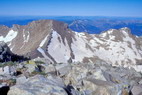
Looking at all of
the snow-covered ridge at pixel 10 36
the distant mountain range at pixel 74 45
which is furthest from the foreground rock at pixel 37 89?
the snow-covered ridge at pixel 10 36

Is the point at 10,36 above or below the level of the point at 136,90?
below

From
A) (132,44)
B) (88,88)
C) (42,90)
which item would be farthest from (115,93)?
(132,44)

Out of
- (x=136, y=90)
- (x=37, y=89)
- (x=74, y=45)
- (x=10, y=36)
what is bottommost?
(x=10, y=36)

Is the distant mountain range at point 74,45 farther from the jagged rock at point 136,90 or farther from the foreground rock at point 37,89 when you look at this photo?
the foreground rock at point 37,89

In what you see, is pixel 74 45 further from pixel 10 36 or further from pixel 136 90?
pixel 136 90

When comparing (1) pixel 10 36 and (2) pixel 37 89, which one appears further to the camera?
(1) pixel 10 36

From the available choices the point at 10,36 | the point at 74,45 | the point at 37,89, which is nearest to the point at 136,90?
the point at 37,89

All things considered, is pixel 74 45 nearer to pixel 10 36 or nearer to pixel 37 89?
Result: pixel 10 36

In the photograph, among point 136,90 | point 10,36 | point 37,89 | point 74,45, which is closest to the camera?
point 37,89

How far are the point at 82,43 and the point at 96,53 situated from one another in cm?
1323

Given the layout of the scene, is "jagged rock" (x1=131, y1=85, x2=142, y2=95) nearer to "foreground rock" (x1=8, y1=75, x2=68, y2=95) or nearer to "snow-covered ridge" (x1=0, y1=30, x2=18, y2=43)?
"foreground rock" (x1=8, y1=75, x2=68, y2=95)

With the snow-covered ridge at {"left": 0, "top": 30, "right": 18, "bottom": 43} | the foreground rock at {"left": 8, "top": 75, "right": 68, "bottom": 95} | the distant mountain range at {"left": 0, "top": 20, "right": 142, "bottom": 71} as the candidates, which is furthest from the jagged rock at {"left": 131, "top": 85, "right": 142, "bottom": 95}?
the snow-covered ridge at {"left": 0, "top": 30, "right": 18, "bottom": 43}

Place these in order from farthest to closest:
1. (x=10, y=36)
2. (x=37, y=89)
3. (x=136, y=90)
Answer: (x=10, y=36) → (x=136, y=90) → (x=37, y=89)

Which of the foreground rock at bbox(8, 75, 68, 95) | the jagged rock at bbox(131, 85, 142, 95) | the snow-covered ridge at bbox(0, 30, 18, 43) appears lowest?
the snow-covered ridge at bbox(0, 30, 18, 43)
